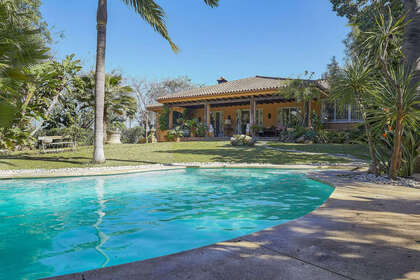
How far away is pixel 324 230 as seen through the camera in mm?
2463

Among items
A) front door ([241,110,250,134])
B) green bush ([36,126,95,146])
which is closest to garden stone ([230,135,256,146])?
front door ([241,110,250,134])

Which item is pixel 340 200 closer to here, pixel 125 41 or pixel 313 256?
pixel 313 256

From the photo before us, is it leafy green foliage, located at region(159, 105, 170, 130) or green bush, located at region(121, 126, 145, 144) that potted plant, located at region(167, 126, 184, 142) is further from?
green bush, located at region(121, 126, 145, 144)

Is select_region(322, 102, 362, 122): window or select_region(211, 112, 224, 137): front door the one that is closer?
select_region(322, 102, 362, 122): window

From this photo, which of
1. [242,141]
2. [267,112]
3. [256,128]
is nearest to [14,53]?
[242,141]

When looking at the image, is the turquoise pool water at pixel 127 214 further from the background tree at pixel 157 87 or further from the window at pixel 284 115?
the background tree at pixel 157 87

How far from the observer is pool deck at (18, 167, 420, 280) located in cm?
161

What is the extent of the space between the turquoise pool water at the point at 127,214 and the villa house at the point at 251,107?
39.6 ft

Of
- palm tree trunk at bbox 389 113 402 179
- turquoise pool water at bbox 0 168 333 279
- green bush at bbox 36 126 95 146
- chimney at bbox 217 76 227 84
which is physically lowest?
turquoise pool water at bbox 0 168 333 279

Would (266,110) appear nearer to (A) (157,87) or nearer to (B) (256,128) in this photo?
(B) (256,128)

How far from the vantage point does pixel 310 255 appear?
189 centimetres

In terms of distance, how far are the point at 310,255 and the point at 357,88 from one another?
5146mm

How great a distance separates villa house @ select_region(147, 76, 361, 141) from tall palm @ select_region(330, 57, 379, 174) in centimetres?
1140

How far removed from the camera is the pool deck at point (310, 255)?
1611mm
